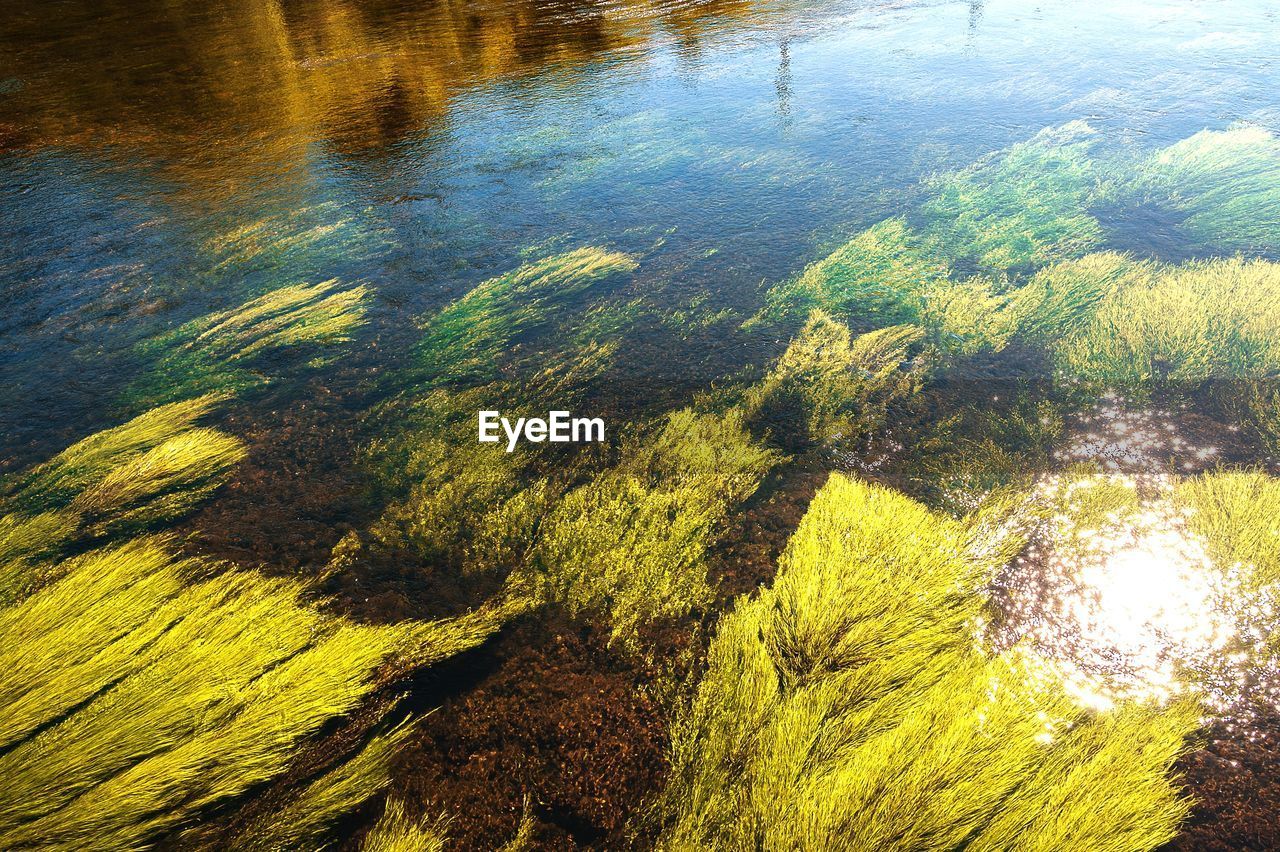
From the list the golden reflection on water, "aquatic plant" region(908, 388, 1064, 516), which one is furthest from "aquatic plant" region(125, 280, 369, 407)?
"aquatic plant" region(908, 388, 1064, 516)

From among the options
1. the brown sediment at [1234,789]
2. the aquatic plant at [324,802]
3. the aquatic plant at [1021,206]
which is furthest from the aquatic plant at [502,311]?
the brown sediment at [1234,789]

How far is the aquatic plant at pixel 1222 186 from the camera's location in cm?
232

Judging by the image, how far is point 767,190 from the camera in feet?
9.57

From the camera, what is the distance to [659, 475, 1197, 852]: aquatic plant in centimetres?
90

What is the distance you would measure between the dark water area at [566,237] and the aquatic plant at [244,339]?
0.20 ft

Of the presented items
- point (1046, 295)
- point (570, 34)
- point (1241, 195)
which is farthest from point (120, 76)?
point (1241, 195)

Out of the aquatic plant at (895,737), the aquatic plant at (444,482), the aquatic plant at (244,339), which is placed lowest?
the aquatic plant at (895,737)

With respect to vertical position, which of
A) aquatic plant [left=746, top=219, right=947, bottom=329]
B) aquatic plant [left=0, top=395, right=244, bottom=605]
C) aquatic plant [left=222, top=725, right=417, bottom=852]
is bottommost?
aquatic plant [left=222, top=725, right=417, bottom=852]

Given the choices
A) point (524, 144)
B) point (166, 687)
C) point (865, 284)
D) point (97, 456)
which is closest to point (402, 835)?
point (166, 687)

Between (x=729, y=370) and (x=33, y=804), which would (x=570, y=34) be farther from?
(x=33, y=804)

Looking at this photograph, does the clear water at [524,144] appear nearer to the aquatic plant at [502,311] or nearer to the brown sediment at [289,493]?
the aquatic plant at [502,311]

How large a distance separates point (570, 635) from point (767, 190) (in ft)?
8.04

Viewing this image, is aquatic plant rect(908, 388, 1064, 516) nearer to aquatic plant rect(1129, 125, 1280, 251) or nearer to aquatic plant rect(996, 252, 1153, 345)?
aquatic plant rect(996, 252, 1153, 345)

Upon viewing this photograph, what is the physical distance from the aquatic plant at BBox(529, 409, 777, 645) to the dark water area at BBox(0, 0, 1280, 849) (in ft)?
0.17
